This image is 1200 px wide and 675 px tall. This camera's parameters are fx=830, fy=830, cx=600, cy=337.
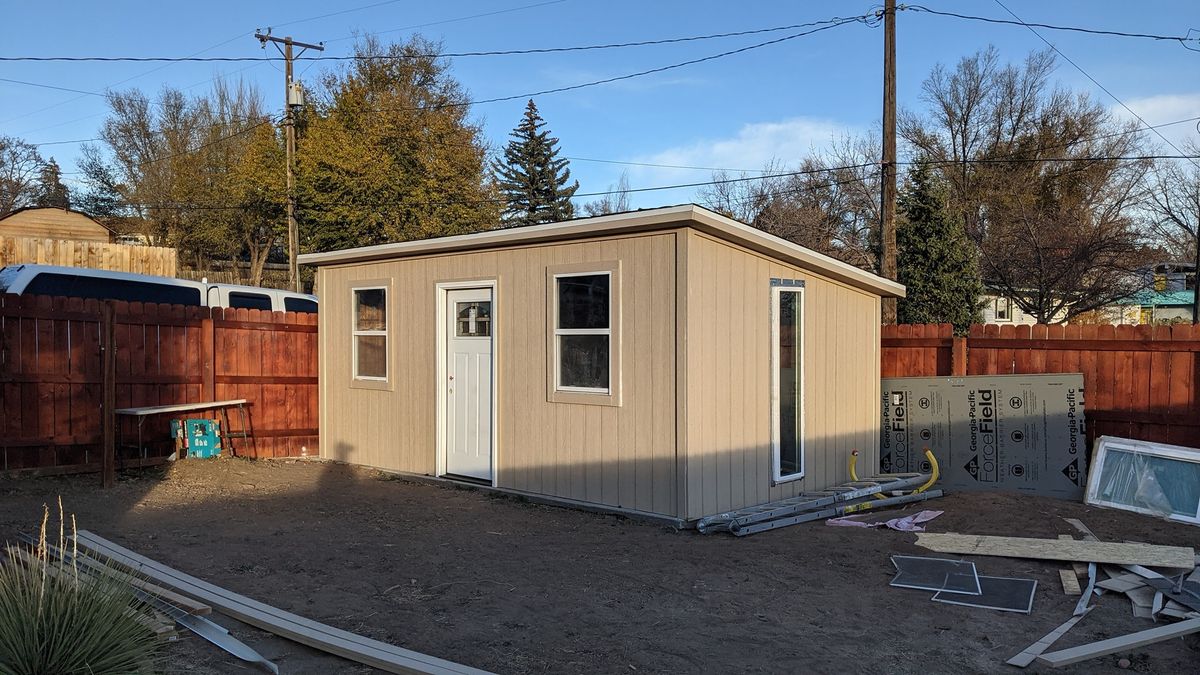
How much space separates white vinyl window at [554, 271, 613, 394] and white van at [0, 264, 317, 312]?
20.8 ft

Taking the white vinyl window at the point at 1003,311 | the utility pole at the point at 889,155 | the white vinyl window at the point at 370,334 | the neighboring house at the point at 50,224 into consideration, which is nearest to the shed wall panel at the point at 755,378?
the utility pole at the point at 889,155

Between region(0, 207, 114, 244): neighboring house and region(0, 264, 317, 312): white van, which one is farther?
region(0, 207, 114, 244): neighboring house

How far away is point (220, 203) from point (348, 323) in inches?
855

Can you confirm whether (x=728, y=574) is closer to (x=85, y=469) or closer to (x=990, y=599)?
(x=990, y=599)

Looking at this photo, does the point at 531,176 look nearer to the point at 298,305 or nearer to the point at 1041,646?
the point at 298,305

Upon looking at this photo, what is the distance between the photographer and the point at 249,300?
41.4 ft

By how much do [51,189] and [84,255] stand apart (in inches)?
988

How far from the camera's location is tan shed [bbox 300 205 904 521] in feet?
23.6

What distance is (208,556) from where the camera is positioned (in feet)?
18.9

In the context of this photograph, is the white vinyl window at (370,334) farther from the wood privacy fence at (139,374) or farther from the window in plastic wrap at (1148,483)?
the window in plastic wrap at (1148,483)

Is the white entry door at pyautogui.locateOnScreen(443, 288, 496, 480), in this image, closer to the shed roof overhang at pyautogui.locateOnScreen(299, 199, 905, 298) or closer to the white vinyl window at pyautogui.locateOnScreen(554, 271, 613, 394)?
the shed roof overhang at pyautogui.locateOnScreen(299, 199, 905, 298)

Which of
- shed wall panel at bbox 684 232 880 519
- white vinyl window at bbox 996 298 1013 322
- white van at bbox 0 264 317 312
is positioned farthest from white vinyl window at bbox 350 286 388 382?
white vinyl window at bbox 996 298 1013 322

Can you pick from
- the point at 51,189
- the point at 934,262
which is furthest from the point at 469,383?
Answer: the point at 51,189

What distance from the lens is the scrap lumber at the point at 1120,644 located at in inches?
164
